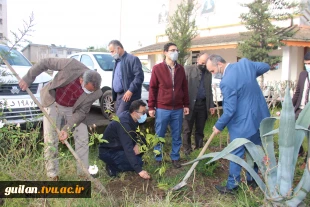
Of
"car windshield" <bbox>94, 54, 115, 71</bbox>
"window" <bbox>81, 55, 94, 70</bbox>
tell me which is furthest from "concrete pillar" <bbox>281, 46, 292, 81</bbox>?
"window" <bbox>81, 55, 94, 70</bbox>

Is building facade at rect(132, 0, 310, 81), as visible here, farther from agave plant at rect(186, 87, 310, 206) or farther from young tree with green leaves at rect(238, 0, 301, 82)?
agave plant at rect(186, 87, 310, 206)

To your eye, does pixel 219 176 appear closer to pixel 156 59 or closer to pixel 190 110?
pixel 190 110

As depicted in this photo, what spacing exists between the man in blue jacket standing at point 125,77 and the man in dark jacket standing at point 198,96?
0.84 meters

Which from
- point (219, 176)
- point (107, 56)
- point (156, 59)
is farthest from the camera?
point (156, 59)

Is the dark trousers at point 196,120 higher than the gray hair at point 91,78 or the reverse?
the reverse

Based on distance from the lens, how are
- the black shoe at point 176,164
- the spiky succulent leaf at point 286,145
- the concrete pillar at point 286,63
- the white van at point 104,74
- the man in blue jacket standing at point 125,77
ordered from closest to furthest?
the spiky succulent leaf at point 286,145
the black shoe at point 176,164
the man in blue jacket standing at point 125,77
the white van at point 104,74
the concrete pillar at point 286,63

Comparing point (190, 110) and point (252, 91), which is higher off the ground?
point (252, 91)

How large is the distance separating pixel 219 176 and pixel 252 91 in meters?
1.36

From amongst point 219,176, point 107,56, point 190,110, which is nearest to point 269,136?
point 219,176

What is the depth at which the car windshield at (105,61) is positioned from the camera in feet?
24.6

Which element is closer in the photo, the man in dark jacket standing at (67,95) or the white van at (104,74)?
the man in dark jacket standing at (67,95)

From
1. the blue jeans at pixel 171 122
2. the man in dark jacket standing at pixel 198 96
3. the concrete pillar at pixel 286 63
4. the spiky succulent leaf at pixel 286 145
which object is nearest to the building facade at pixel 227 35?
the concrete pillar at pixel 286 63

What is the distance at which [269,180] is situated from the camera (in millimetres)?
2732

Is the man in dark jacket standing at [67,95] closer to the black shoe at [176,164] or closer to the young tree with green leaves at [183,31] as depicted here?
the black shoe at [176,164]
